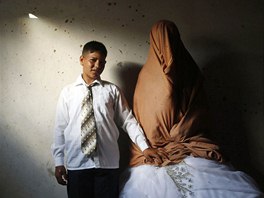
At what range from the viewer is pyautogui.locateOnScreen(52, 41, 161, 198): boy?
56.7 inches

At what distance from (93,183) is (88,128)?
0.29 meters

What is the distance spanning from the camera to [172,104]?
58.2 inches

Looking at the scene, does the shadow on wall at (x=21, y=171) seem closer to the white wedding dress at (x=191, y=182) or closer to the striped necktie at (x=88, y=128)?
the striped necktie at (x=88, y=128)

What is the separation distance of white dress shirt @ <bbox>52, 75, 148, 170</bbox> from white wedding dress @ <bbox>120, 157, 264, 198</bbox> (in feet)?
0.53

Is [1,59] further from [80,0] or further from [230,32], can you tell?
[230,32]

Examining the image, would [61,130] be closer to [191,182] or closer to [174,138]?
[174,138]

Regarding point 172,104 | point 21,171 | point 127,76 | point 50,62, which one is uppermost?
point 50,62

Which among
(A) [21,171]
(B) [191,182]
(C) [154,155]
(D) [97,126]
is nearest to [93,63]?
(D) [97,126]

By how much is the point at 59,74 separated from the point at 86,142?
1.90ft

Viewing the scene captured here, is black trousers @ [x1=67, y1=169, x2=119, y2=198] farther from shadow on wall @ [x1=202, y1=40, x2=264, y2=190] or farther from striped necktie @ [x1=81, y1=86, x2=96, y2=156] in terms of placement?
shadow on wall @ [x1=202, y1=40, x2=264, y2=190]

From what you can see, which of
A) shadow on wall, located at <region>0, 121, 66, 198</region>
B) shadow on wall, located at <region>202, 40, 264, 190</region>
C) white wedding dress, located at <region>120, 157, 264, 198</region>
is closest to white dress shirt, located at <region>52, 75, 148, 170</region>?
white wedding dress, located at <region>120, 157, 264, 198</region>

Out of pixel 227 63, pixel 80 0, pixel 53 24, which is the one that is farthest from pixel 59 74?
pixel 227 63

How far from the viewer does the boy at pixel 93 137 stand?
56.7 inches

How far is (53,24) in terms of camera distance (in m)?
1.82
